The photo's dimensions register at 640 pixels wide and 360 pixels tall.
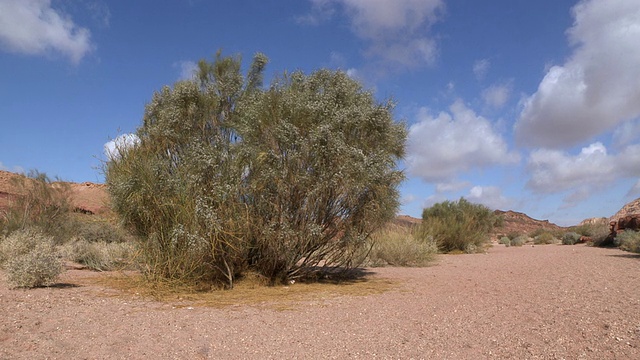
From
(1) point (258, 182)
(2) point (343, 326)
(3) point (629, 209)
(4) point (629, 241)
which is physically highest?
(3) point (629, 209)

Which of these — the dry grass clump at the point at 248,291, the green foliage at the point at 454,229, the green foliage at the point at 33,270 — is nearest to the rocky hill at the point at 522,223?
the green foliage at the point at 454,229

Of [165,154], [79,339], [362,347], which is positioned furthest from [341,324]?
[165,154]

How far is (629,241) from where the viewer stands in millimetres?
26141

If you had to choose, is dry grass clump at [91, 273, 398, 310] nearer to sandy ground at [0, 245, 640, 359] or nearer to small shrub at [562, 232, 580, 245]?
sandy ground at [0, 245, 640, 359]

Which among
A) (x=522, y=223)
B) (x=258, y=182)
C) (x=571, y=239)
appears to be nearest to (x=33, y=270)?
(x=258, y=182)

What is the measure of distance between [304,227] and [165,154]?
4478mm

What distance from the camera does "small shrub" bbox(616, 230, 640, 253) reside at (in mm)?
24419

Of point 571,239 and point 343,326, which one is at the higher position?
point 571,239

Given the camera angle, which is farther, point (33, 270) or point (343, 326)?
point (33, 270)

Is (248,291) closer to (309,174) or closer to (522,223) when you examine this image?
(309,174)

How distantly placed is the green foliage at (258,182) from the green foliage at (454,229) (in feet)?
52.0

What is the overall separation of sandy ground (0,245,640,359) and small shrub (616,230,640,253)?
53.2 feet

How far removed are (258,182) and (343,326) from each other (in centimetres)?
492

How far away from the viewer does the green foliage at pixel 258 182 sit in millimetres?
11234
